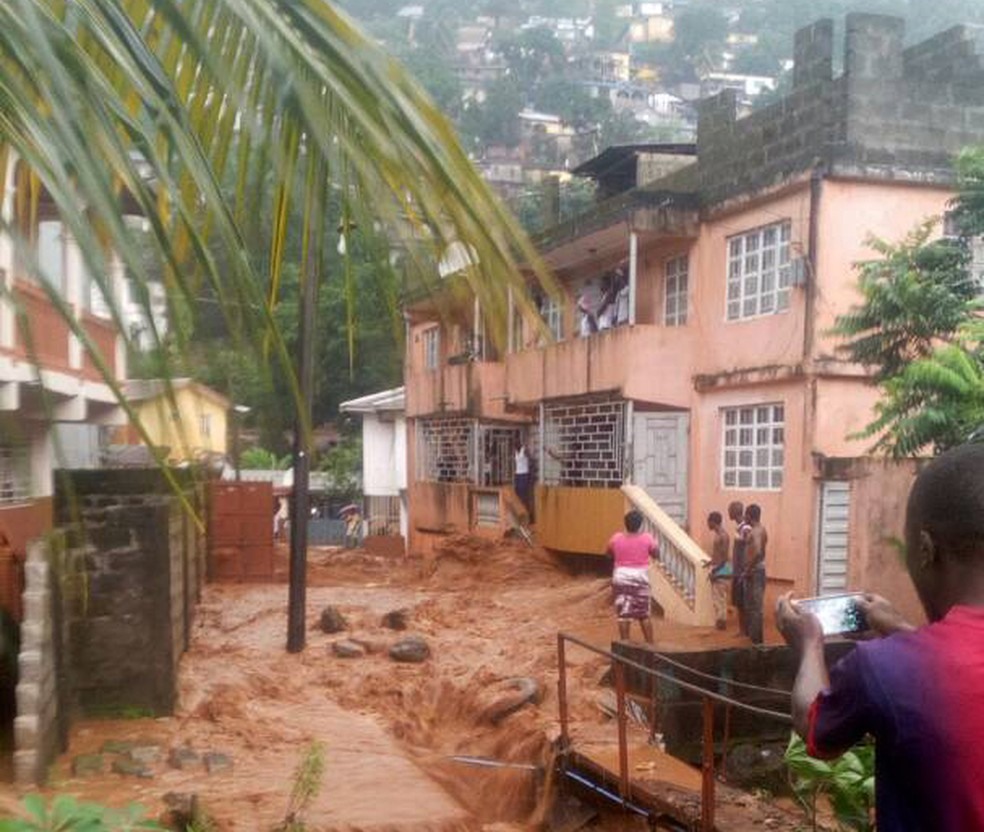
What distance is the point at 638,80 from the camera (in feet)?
325

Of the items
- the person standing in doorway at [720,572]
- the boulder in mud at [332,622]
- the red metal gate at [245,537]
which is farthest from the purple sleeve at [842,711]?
the red metal gate at [245,537]

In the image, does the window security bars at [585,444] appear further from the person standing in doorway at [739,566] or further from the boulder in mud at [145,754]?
the boulder in mud at [145,754]

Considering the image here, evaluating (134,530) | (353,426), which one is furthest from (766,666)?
(353,426)

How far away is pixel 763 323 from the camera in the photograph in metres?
14.5

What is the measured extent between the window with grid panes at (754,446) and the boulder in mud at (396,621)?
173 inches

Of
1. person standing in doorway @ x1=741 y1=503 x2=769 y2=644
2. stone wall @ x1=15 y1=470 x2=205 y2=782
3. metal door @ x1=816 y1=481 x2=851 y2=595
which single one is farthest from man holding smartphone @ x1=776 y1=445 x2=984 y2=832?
metal door @ x1=816 y1=481 x2=851 y2=595

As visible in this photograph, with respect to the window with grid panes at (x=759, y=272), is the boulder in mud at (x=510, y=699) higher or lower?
lower

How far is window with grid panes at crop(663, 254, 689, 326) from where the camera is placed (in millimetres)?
16453

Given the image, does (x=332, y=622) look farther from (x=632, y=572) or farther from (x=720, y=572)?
(x=720, y=572)

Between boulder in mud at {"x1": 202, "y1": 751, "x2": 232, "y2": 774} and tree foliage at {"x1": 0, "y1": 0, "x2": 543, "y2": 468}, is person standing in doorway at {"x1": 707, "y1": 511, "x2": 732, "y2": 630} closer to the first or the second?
boulder in mud at {"x1": 202, "y1": 751, "x2": 232, "y2": 774}

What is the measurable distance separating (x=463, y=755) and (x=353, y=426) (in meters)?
33.5

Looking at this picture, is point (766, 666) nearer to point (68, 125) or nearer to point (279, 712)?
point (279, 712)

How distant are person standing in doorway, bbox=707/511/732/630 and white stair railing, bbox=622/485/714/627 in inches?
2.9

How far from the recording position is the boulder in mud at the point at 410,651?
12477mm
